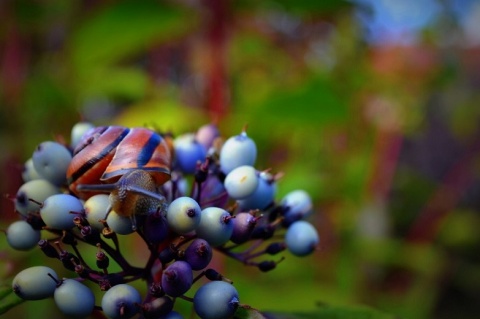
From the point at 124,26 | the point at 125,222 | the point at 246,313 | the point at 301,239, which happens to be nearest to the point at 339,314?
the point at 301,239

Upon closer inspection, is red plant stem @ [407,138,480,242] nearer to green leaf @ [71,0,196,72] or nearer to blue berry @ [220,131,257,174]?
green leaf @ [71,0,196,72]

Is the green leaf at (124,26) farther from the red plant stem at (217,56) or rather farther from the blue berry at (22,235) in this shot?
the blue berry at (22,235)

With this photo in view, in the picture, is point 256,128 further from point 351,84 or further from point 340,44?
point 340,44

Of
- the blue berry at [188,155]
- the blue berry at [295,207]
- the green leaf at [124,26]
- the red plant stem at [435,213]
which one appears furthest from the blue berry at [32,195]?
the red plant stem at [435,213]

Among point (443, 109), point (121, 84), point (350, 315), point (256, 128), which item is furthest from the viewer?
point (443, 109)

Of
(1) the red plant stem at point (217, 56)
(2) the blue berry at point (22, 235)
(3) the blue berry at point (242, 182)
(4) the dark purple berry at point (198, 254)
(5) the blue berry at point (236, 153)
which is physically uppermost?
(1) the red plant stem at point (217, 56)

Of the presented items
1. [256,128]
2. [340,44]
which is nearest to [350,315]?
[256,128]

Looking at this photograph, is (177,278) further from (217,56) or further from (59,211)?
(217,56)
